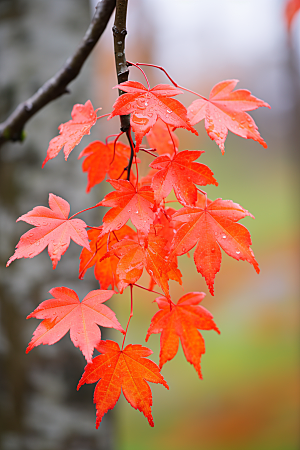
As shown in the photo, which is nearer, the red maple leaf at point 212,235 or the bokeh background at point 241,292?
the red maple leaf at point 212,235

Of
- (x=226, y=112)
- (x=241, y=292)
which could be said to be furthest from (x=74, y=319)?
(x=241, y=292)

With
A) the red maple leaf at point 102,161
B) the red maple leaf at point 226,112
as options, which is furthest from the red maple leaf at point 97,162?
the red maple leaf at point 226,112

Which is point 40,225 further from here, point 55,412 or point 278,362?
point 278,362

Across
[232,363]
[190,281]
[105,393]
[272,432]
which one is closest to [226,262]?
[190,281]

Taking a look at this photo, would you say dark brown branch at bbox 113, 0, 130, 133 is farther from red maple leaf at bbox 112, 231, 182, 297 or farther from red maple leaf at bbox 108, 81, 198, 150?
red maple leaf at bbox 112, 231, 182, 297

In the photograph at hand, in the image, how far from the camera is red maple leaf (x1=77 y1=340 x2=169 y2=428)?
1.30 feet

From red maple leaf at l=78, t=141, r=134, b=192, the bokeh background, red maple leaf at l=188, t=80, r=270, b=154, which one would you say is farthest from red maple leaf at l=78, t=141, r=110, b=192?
the bokeh background

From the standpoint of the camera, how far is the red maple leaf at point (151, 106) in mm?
360

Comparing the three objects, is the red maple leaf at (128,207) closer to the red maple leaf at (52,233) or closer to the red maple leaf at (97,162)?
the red maple leaf at (52,233)

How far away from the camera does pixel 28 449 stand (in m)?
0.98

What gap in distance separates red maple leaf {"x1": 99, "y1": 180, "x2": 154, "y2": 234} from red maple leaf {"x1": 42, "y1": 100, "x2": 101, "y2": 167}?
72 millimetres

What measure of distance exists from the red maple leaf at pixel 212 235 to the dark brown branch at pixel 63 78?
343 millimetres

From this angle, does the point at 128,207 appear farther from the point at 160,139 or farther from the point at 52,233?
the point at 160,139

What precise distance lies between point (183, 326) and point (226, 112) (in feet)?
1.01
